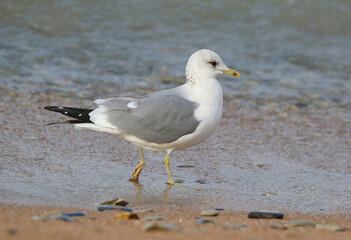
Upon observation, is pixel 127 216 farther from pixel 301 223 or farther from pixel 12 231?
pixel 301 223

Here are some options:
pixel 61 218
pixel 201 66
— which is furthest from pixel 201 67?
pixel 61 218

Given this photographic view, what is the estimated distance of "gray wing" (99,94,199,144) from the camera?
4.56 meters

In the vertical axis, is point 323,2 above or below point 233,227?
above

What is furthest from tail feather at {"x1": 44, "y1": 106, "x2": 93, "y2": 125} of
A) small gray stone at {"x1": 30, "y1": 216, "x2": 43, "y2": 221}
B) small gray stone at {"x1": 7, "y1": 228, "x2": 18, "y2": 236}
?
small gray stone at {"x1": 7, "y1": 228, "x2": 18, "y2": 236}

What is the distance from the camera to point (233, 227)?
3238 millimetres

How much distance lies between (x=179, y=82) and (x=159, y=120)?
133 inches

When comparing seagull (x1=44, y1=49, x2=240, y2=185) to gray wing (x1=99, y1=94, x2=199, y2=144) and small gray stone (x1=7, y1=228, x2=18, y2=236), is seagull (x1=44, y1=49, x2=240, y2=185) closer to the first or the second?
gray wing (x1=99, y1=94, x2=199, y2=144)

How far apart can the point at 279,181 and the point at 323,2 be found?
810 cm

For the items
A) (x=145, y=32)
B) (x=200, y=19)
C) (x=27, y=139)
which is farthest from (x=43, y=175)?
(x=200, y=19)

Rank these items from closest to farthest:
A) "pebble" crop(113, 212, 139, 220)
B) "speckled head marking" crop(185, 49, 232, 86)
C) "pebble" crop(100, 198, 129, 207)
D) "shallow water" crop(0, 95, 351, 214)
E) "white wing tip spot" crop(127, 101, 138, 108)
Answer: "pebble" crop(113, 212, 139, 220)
"pebble" crop(100, 198, 129, 207)
"shallow water" crop(0, 95, 351, 214)
"white wing tip spot" crop(127, 101, 138, 108)
"speckled head marking" crop(185, 49, 232, 86)

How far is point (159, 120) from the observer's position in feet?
15.0

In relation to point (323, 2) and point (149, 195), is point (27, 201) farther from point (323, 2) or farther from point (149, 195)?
point (323, 2)

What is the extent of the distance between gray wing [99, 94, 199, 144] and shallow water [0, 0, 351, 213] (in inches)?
14.9

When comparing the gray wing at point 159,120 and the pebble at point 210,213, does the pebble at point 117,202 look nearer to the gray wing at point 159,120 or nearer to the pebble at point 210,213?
the pebble at point 210,213
